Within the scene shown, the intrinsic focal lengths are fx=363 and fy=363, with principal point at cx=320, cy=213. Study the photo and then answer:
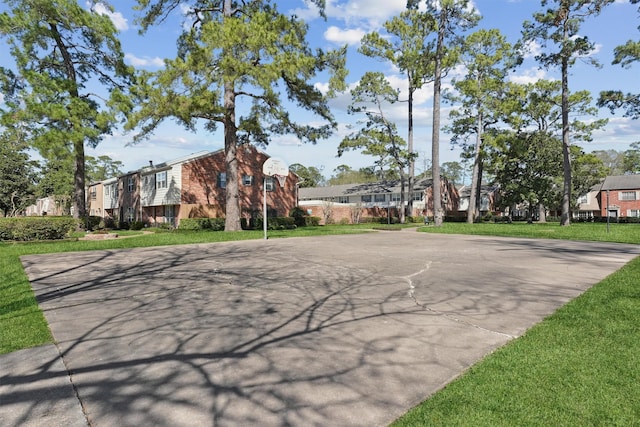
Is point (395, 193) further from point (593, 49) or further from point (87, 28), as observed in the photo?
point (87, 28)

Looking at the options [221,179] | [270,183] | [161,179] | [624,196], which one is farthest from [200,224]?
[624,196]

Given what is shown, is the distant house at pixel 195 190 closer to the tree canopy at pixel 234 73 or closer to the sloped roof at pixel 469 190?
the tree canopy at pixel 234 73

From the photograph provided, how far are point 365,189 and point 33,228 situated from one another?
44621 mm

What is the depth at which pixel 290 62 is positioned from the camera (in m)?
17.0

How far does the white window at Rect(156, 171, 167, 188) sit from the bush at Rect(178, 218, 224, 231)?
209 inches

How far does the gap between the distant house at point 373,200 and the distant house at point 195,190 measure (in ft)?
22.7

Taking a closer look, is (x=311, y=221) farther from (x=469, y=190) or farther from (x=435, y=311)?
(x=469, y=190)

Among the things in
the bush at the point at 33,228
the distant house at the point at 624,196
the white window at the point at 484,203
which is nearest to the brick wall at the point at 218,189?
the bush at the point at 33,228

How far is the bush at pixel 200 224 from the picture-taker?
23422 mm

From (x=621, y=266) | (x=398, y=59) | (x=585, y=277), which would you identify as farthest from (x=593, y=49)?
(x=585, y=277)

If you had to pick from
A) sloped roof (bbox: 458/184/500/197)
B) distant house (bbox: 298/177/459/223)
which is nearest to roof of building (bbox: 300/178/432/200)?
distant house (bbox: 298/177/459/223)

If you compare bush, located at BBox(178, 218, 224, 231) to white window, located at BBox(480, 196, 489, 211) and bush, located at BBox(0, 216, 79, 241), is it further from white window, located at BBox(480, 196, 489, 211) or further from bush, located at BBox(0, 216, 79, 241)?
white window, located at BBox(480, 196, 489, 211)

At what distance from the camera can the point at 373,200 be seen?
179ft

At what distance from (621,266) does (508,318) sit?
237 inches
